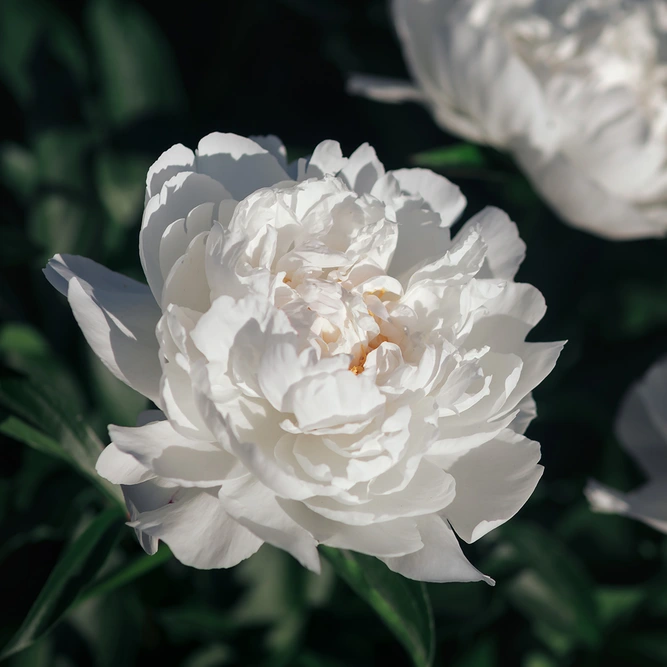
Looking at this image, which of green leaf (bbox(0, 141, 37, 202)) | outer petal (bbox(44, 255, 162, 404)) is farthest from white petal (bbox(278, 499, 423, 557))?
green leaf (bbox(0, 141, 37, 202))

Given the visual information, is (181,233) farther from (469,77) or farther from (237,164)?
(469,77)

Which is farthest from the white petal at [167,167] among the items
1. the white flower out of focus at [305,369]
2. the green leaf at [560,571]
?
the green leaf at [560,571]

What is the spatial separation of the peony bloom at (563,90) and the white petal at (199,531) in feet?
1.51

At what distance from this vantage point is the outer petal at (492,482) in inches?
17.6

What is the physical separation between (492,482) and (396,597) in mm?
101

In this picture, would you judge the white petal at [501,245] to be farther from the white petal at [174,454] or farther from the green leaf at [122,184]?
the green leaf at [122,184]

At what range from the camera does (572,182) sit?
2.33 ft

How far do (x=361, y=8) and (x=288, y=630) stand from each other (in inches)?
34.4

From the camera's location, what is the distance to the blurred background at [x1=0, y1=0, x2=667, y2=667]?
2.32 ft

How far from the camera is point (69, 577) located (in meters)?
0.51

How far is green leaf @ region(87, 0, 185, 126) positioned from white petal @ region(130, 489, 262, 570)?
57cm

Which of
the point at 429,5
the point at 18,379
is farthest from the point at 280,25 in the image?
the point at 18,379

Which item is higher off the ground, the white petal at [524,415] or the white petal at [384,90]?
the white petal at [384,90]

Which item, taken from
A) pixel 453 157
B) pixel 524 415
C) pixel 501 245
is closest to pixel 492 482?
pixel 524 415
